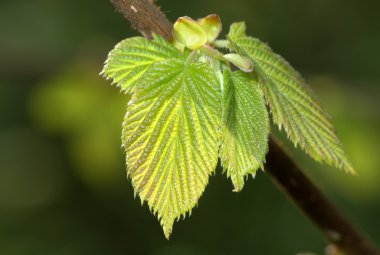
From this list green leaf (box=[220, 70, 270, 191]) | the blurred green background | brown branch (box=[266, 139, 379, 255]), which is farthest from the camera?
the blurred green background

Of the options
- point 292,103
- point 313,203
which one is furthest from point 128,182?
point 292,103

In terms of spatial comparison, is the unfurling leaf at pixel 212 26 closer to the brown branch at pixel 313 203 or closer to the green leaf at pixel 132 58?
the green leaf at pixel 132 58

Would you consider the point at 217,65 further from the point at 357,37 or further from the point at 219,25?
the point at 357,37

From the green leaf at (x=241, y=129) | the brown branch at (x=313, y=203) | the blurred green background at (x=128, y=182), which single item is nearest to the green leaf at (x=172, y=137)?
the green leaf at (x=241, y=129)

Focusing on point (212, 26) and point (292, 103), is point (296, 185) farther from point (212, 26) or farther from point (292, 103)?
point (212, 26)

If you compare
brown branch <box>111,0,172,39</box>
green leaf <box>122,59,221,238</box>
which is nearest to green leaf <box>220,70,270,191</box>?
green leaf <box>122,59,221,238</box>

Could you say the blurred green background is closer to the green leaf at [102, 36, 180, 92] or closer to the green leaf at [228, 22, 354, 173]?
the green leaf at [228, 22, 354, 173]
